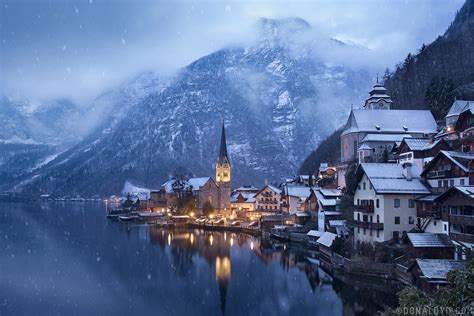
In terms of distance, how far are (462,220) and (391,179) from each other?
9.92m

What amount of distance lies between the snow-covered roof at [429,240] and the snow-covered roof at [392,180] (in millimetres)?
6262

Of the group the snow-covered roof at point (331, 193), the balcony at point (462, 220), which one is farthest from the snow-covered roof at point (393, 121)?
the balcony at point (462, 220)

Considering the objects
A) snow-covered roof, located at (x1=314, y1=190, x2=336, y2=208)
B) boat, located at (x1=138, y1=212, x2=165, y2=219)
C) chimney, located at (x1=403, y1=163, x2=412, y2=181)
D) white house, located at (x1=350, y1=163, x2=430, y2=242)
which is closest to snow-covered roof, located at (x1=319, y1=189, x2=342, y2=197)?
snow-covered roof, located at (x1=314, y1=190, x2=336, y2=208)

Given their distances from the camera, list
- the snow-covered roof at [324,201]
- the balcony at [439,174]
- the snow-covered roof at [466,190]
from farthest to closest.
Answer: the snow-covered roof at [324,201]
the balcony at [439,174]
the snow-covered roof at [466,190]

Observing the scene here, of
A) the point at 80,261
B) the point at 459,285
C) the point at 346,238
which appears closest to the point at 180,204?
the point at 80,261

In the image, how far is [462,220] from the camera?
31.2 meters

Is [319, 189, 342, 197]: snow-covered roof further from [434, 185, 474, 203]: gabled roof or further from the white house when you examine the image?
[434, 185, 474, 203]: gabled roof

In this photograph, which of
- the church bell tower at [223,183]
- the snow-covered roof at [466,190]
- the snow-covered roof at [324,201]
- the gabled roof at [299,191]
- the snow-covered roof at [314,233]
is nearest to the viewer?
the snow-covered roof at [466,190]

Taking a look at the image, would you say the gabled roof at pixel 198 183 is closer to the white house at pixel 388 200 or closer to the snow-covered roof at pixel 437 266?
the white house at pixel 388 200

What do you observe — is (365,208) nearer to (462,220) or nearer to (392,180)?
A: (392,180)

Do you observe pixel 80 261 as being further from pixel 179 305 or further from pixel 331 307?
pixel 331 307

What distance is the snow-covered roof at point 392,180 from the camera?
129 feet

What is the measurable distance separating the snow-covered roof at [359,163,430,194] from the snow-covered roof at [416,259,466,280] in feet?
33.3

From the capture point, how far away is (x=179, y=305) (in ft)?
105
